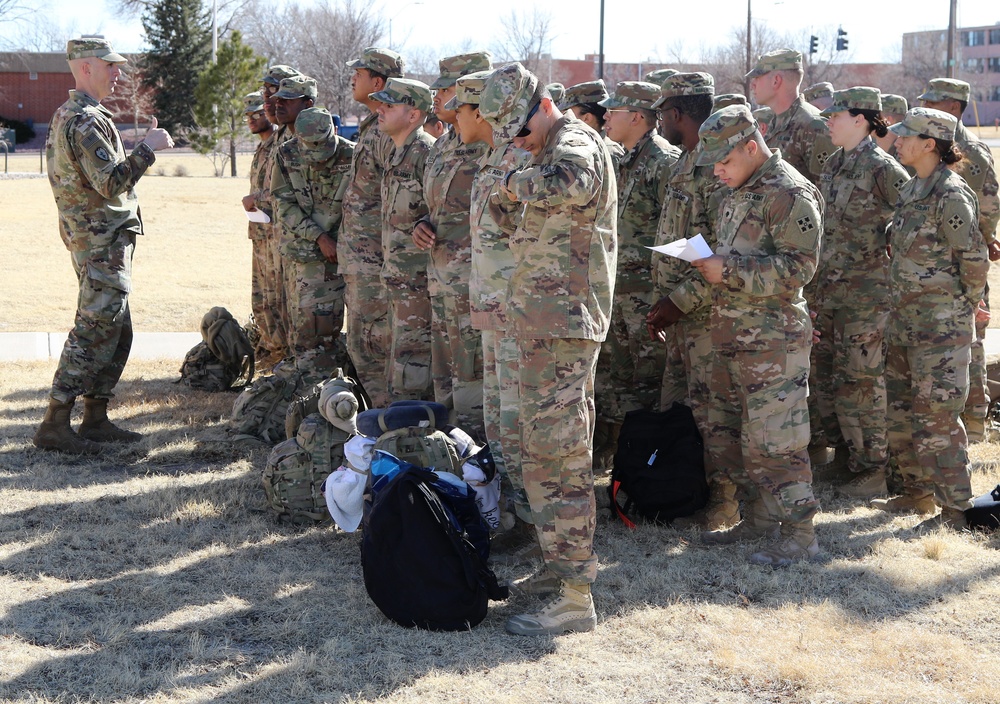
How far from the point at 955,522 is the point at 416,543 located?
112 inches

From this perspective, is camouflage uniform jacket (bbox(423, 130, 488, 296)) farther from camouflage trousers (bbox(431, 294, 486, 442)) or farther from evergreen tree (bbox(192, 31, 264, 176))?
evergreen tree (bbox(192, 31, 264, 176))

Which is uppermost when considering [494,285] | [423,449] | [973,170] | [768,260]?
[973,170]

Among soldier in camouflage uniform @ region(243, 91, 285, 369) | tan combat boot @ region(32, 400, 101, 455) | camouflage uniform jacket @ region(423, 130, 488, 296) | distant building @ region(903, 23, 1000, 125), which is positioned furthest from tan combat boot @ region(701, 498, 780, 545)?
distant building @ region(903, 23, 1000, 125)

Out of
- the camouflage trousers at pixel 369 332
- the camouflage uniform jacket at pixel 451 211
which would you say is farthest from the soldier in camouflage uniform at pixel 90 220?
the camouflage uniform jacket at pixel 451 211

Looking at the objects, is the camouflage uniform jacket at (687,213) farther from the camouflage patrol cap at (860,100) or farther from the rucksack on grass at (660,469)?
the camouflage patrol cap at (860,100)

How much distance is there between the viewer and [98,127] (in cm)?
670

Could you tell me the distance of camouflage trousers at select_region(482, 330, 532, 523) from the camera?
15.0ft

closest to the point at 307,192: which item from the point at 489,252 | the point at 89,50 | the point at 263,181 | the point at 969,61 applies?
the point at 263,181

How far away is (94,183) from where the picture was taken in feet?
21.8

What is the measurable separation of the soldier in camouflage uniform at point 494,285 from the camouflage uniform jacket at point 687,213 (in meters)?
1.11

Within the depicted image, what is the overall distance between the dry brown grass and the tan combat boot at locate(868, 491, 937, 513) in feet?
0.49

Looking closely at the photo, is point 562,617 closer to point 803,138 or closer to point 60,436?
point 803,138

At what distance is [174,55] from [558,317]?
45.3 meters

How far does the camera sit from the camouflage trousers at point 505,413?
15.0ft
